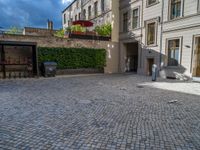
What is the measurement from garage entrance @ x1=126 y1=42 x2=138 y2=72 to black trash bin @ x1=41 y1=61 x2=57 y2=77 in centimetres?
824

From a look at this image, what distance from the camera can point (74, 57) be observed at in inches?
591

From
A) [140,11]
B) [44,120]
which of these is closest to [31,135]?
[44,120]

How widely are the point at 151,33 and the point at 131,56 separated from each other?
4.35 meters

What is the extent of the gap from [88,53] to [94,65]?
131 cm

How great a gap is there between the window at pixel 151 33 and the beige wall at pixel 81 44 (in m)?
4.05

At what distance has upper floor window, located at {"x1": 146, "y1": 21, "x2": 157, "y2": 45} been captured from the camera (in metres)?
14.0

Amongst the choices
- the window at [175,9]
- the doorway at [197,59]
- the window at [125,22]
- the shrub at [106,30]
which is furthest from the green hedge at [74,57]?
the doorway at [197,59]

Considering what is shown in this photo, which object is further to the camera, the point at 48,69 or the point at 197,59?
the point at 48,69

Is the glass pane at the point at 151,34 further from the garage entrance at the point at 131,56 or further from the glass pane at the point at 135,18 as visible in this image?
the garage entrance at the point at 131,56

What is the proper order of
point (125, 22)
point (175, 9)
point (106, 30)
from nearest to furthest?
1. point (175, 9)
2. point (125, 22)
3. point (106, 30)

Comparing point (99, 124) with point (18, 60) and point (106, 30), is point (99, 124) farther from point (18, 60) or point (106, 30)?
point (106, 30)

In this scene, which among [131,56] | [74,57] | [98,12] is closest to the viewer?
[74,57]

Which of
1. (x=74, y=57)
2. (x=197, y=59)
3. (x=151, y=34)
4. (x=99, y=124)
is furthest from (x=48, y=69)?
(x=197, y=59)

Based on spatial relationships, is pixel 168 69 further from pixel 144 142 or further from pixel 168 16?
pixel 144 142
